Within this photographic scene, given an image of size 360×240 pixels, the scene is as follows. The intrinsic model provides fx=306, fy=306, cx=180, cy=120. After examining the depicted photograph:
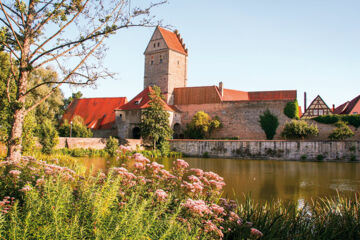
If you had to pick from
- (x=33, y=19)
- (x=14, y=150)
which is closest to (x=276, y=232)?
(x=14, y=150)

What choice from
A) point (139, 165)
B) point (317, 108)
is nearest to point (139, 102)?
point (317, 108)

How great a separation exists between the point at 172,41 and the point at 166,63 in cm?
385

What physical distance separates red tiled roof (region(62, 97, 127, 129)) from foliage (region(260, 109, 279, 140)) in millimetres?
18533

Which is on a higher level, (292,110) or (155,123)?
(292,110)

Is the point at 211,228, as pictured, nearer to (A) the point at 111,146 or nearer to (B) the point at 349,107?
(A) the point at 111,146

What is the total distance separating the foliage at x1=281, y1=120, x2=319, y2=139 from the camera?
3231 cm

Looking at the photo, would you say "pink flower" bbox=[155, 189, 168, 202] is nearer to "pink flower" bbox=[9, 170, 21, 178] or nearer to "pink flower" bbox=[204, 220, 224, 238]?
"pink flower" bbox=[204, 220, 224, 238]

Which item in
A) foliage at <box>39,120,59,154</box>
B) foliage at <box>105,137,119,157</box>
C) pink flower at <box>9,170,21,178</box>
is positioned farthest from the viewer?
foliage at <box>105,137,119,157</box>

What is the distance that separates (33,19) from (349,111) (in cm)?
3896

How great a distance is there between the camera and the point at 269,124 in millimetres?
37219

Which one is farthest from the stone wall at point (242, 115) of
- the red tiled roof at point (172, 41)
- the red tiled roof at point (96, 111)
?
the red tiled roof at point (96, 111)

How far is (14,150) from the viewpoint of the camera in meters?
6.02

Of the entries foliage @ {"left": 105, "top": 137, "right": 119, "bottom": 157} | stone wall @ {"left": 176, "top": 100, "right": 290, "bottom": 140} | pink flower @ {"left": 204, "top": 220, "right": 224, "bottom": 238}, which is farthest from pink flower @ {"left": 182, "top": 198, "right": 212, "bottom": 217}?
stone wall @ {"left": 176, "top": 100, "right": 290, "bottom": 140}

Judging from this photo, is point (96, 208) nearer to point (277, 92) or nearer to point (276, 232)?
point (276, 232)
